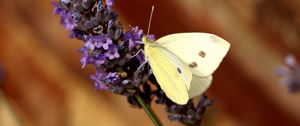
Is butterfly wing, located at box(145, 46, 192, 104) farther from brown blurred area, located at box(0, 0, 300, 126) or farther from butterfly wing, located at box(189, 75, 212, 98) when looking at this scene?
brown blurred area, located at box(0, 0, 300, 126)

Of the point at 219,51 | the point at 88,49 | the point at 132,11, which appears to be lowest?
the point at 219,51

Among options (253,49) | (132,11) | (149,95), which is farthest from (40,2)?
(149,95)

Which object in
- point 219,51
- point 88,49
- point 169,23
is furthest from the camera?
point 169,23

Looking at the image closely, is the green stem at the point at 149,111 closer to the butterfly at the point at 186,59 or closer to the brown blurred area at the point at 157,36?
the butterfly at the point at 186,59

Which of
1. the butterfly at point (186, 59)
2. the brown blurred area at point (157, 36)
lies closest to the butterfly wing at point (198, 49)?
the butterfly at point (186, 59)

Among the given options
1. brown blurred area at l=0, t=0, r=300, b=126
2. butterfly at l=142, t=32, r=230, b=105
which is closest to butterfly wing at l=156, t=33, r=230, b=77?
butterfly at l=142, t=32, r=230, b=105

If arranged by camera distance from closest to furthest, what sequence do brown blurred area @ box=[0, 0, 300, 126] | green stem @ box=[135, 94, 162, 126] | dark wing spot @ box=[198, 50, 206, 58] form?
1. green stem @ box=[135, 94, 162, 126]
2. dark wing spot @ box=[198, 50, 206, 58]
3. brown blurred area @ box=[0, 0, 300, 126]

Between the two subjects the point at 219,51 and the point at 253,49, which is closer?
the point at 219,51

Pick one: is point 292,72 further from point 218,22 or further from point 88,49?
point 218,22
